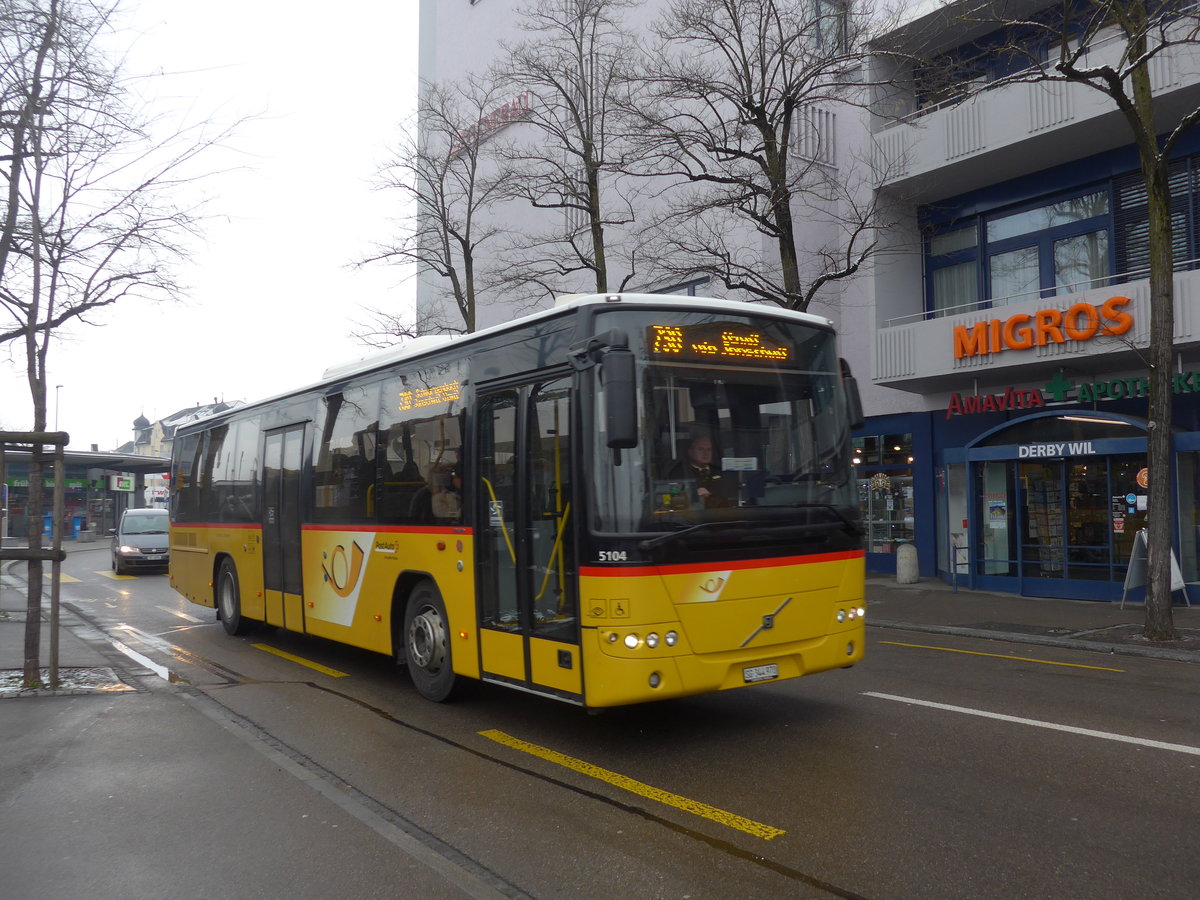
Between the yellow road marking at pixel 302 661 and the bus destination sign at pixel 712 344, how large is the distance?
5.47 m

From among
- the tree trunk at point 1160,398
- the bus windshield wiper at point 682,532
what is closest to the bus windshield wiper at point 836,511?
the bus windshield wiper at point 682,532

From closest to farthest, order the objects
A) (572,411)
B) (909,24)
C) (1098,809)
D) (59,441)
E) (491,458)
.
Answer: (1098,809) < (572,411) < (491,458) < (59,441) < (909,24)

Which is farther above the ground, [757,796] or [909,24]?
[909,24]

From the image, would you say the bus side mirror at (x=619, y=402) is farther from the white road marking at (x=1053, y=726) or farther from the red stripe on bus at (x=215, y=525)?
the red stripe on bus at (x=215, y=525)

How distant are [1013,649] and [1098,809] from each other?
23.7ft

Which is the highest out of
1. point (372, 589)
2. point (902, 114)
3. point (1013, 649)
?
point (902, 114)

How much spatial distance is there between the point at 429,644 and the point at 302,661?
337 cm

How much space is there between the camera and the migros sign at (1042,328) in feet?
53.1

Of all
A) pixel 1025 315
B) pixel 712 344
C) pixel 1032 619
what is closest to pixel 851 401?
pixel 712 344

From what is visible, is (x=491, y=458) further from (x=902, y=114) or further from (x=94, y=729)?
(x=902, y=114)

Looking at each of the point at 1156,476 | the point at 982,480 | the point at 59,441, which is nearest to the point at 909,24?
the point at 982,480

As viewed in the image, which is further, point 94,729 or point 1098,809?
point 94,729

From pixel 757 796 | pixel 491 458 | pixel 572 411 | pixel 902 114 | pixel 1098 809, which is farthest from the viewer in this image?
pixel 902 114

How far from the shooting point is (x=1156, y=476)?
12.3 m
